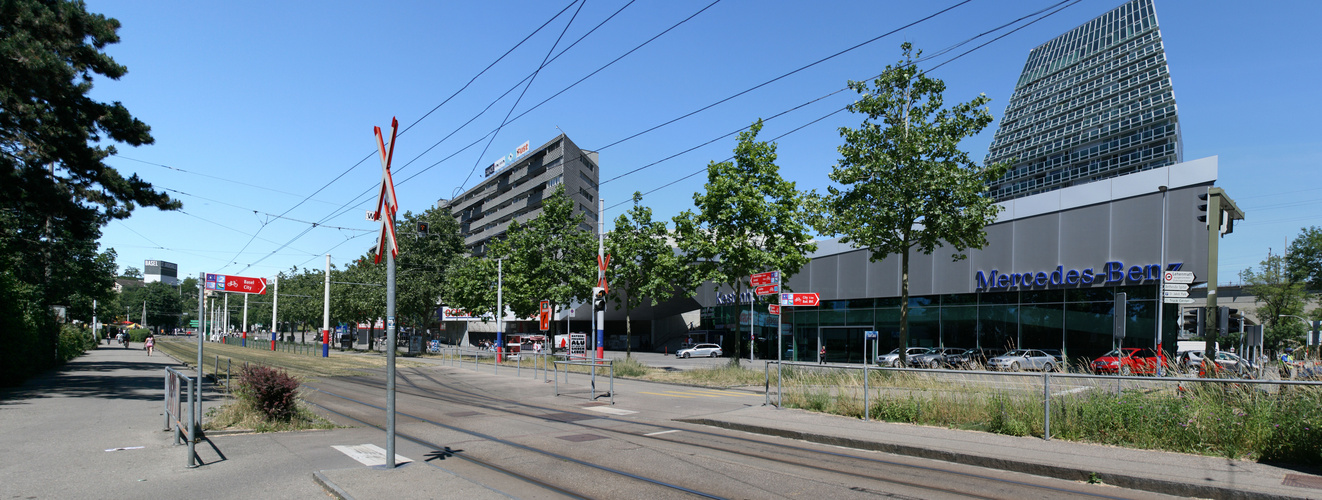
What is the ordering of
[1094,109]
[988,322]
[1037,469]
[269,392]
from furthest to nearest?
[1094,109], [988,322], [269,392], [1037,469]

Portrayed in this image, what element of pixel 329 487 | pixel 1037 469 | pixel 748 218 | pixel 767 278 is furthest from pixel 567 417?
pixel 748 218

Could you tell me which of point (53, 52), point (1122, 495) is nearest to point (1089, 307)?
point (1122, 495)

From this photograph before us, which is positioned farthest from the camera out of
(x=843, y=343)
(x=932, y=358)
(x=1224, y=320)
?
(x=843, y=343)

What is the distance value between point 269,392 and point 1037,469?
11739 millimetres

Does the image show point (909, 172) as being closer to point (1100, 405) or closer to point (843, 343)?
point (1100, 405)

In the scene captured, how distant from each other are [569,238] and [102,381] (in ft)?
70.3

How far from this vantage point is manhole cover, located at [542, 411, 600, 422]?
1463 centimetres

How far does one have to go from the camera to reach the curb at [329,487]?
6941mm

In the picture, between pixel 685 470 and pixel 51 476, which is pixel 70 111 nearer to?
pixel 51 476

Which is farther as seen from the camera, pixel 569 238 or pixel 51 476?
pixel 569 238

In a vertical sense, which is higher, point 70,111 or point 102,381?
point 70,111

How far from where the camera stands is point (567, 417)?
15070 mm

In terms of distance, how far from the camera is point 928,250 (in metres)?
22.2

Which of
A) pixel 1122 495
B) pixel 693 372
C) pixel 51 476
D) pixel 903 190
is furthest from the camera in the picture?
pixel 693 372
